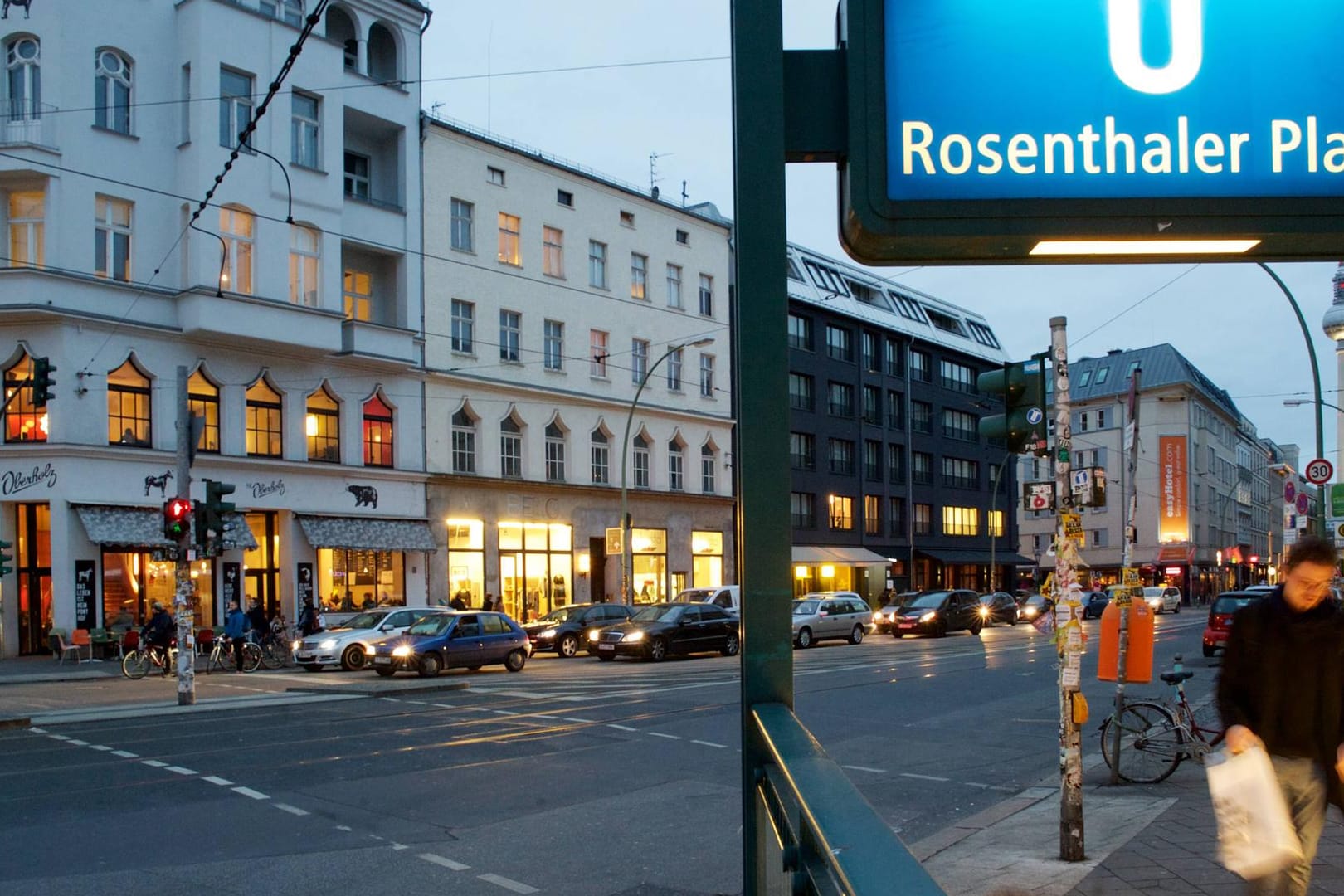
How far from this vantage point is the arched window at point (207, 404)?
33.9 metres

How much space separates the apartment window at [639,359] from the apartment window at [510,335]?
6088 millimetres

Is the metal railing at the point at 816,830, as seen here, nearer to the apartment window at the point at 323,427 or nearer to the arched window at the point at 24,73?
the arched window at the point at 24,73

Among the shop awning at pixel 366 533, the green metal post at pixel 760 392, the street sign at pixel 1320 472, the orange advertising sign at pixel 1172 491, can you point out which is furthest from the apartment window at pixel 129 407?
the orange advertising sign at pixel 1172 491

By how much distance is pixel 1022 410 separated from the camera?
8.90m

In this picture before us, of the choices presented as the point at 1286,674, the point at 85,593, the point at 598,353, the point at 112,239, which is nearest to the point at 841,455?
the point at 598,353

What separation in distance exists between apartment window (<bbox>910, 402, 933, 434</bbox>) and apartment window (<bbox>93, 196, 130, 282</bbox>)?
4564 centimetres

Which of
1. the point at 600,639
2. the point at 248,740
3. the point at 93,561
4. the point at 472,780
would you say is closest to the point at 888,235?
the point at 472,780

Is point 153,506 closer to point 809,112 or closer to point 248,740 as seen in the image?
point 248,740

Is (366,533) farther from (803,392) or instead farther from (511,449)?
(803,392)

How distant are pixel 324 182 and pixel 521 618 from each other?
53.5 feet

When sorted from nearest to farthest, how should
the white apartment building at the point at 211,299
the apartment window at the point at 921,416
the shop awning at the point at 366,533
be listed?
the white apartment building at the point at 211,299 < the shop awning at the point at 366,533 < the apartment window at the point at 921,416

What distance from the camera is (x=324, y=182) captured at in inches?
1427

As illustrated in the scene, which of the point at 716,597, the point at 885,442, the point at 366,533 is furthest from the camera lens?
the point at 885,442

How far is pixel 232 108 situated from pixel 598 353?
1730 centimetres
